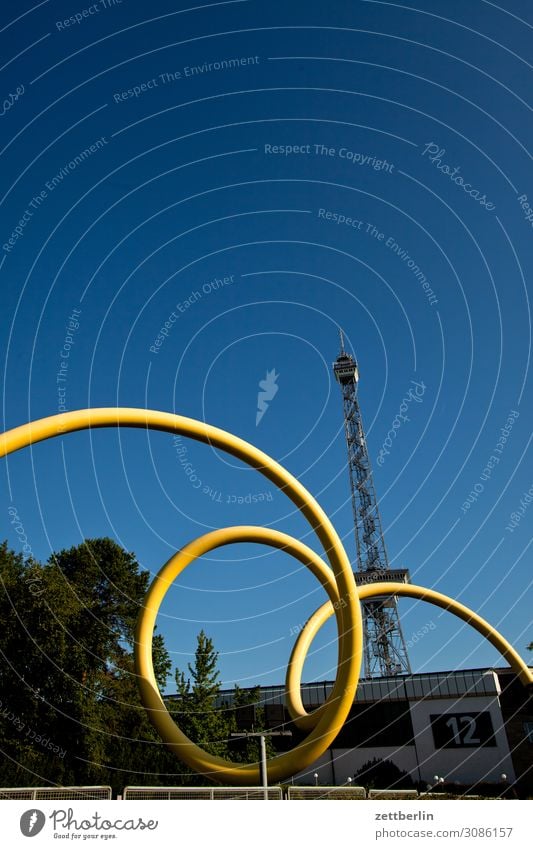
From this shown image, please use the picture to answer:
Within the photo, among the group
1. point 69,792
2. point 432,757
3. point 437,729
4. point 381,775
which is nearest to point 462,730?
point 437,729

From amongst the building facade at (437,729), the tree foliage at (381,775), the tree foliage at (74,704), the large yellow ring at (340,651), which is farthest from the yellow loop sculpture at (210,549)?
the tree foliage at (381,775)

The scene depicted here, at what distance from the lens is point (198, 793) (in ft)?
45.8

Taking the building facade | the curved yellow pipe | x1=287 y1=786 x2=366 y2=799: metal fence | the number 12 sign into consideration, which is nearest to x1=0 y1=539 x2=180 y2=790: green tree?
the building facade

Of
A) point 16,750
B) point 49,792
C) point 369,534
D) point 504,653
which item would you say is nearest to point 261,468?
point 49,792

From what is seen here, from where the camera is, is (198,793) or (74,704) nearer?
(198,793)

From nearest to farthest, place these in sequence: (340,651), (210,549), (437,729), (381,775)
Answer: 1. (340,651)
2. (210,549)
3. (381,775)
4. (437,729)

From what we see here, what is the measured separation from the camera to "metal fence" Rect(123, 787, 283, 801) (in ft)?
43.2

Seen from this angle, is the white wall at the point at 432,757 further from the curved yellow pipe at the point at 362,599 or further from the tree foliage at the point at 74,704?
the tree foliage at the point at 74,704

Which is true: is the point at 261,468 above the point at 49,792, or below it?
above

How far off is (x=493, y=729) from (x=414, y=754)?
4563 millimetres

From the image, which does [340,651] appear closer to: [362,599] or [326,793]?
[326,793]

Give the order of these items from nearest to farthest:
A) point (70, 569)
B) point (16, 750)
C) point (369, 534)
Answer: point (16, 750)
point (70, 569)
point (369, 534)
